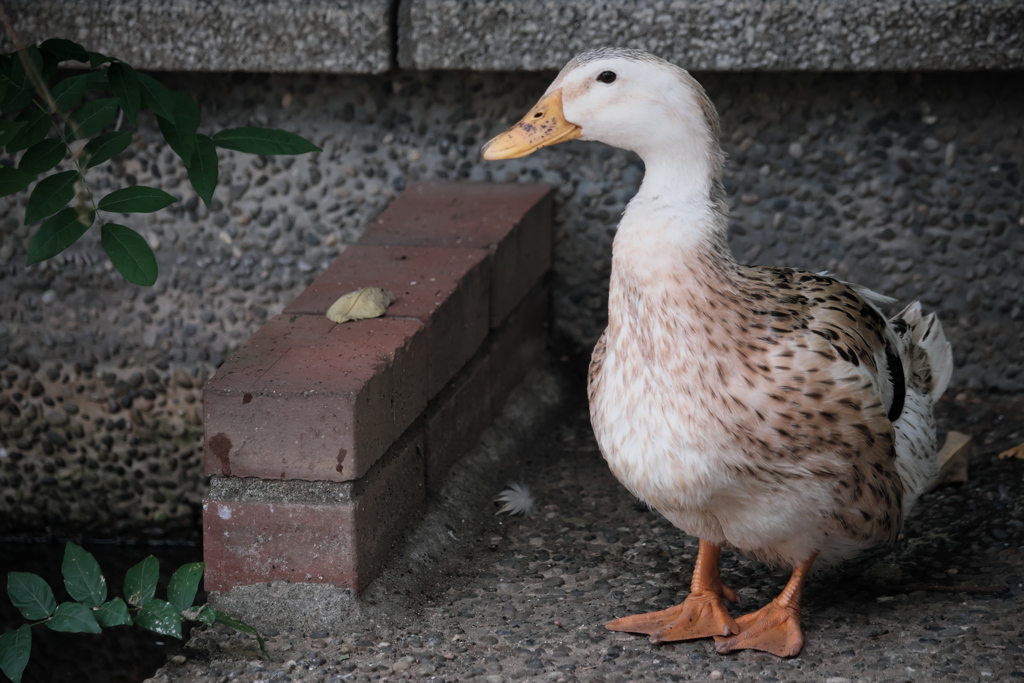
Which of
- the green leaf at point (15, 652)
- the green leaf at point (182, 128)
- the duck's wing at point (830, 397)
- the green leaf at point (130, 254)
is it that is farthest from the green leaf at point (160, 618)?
the duck's wing at point (830, 397)

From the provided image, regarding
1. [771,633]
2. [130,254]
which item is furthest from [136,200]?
[771,633]

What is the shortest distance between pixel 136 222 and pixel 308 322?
4.31 feet

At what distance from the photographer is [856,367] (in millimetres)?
2451

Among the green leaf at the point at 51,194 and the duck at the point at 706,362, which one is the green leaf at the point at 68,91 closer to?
the green leaf at the point at 51,194

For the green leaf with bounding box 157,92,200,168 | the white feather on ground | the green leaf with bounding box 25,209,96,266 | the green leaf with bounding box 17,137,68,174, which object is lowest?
the white feather on ground

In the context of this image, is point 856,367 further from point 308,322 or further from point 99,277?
point 99,277

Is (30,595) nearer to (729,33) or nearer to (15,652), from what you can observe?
(15,652)

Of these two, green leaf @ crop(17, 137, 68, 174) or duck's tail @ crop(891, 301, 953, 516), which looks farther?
duck's tail @ crop(891, 301, 953, 516)

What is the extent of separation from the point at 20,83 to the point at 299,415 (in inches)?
36.3

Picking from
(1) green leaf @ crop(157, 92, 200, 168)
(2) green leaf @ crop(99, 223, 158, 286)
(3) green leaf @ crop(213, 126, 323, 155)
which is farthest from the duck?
(2) green leaf @ crop(99, 223, 158, 286)

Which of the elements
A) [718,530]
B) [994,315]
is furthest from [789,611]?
[994,315]

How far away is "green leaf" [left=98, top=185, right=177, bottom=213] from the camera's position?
2371mm

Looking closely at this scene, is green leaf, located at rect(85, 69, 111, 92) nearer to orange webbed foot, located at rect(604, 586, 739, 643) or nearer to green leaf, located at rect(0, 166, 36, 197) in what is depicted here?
green leaf, located at rect(0, 166, 36, 197)

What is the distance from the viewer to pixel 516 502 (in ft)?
11.0
